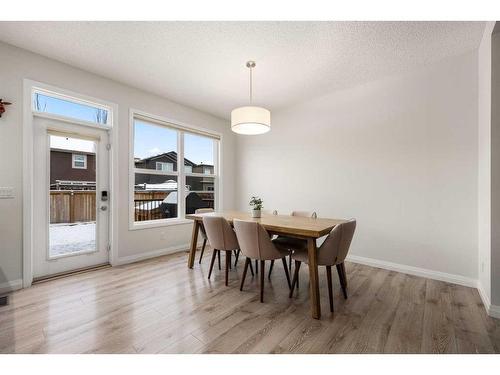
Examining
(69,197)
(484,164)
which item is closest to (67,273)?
(69,197)

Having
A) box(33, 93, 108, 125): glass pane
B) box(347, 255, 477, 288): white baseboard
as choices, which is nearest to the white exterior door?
box(33, 93, 108, 125): glass pane

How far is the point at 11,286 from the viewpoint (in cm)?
250

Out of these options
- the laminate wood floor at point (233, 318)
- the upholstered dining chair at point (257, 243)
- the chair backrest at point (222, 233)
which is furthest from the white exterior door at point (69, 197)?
the upholstered dining chair at point (257, 243)

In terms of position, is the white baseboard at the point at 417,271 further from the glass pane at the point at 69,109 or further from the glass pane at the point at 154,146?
the glass pane at the point at 69,109

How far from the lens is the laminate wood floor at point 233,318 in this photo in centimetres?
162

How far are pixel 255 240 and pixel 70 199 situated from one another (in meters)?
2.51

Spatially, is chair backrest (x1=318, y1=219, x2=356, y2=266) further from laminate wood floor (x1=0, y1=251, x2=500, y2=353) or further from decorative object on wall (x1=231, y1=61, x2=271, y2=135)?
decorative object on wall (x1=231, y1=61, x2=271, y2=135)

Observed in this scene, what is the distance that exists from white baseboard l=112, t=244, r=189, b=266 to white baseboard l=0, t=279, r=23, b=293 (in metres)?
0.96

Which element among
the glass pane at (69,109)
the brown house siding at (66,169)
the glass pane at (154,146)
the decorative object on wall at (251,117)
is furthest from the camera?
the glass pane at (154,146)

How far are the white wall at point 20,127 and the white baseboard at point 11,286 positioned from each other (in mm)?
34

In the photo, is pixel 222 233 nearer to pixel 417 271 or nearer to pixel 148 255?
pixel 148 255

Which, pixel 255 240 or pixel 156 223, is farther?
pixel 156 223

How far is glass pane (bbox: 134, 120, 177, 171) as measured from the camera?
3750 mm
